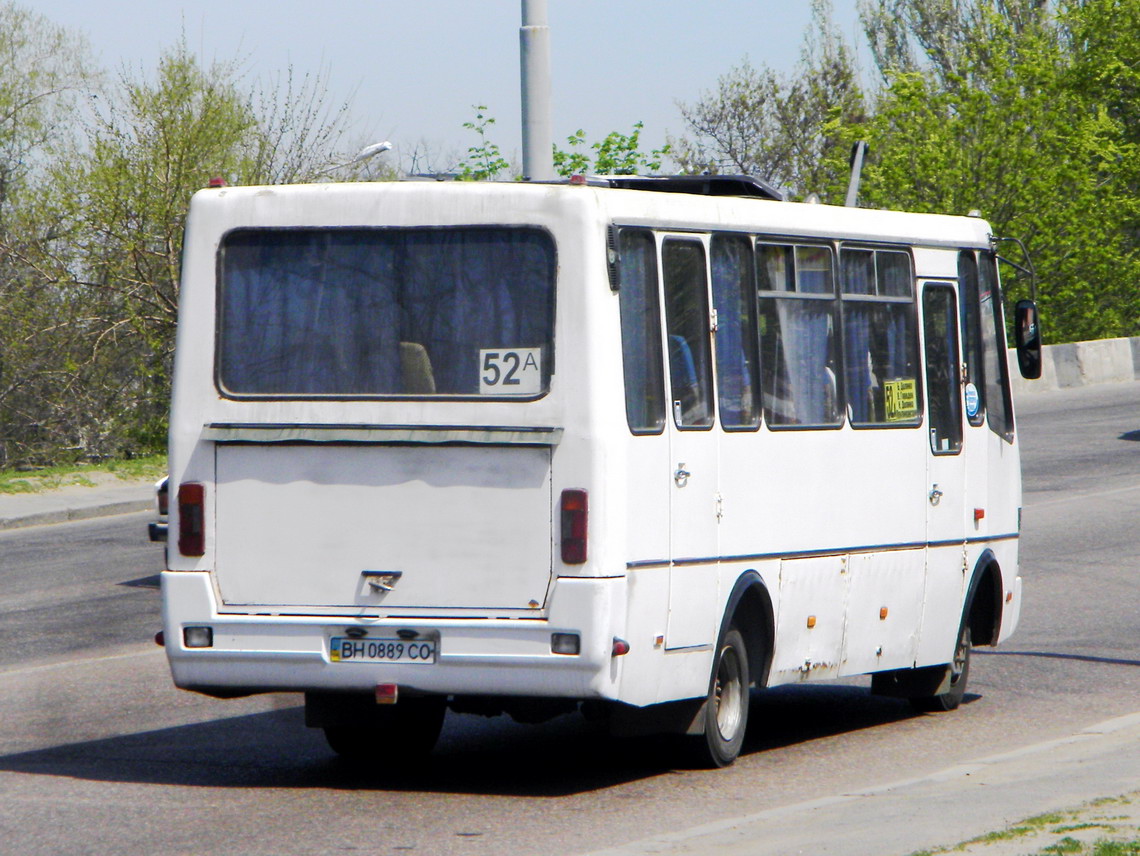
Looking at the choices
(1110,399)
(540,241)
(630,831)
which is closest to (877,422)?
(540,241)

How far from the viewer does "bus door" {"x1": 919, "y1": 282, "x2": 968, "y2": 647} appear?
1055 cm

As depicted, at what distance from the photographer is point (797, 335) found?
9344 mm

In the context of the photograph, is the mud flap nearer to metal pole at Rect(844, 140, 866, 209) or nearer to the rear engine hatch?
metal pole at Rect(844, 140, 866, 209)

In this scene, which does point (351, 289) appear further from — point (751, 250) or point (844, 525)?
point (844, 525)

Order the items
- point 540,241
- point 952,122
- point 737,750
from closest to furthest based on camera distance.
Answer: point 540,241 < point 737,750 < point 952,122

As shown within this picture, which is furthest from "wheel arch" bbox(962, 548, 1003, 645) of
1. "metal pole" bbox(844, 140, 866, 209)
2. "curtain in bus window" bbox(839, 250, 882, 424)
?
"metal pole" bbox(844, 140, 866, 209)

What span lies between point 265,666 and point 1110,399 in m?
27.5

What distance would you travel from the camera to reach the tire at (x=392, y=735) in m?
8.93

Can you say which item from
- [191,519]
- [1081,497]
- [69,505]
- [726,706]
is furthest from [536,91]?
[69,505]

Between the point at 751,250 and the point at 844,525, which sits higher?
the point at 751,250

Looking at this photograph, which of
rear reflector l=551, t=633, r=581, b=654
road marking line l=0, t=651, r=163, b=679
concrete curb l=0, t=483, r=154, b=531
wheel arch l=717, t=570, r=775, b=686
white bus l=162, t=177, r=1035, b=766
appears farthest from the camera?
concrete curb l=0, t=483, r=154, b=531

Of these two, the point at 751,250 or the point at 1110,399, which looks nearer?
the point at 751,250

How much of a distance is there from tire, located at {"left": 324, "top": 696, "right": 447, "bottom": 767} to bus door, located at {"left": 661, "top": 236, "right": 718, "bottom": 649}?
4.39 feet

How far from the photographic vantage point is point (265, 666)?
7992 mm
